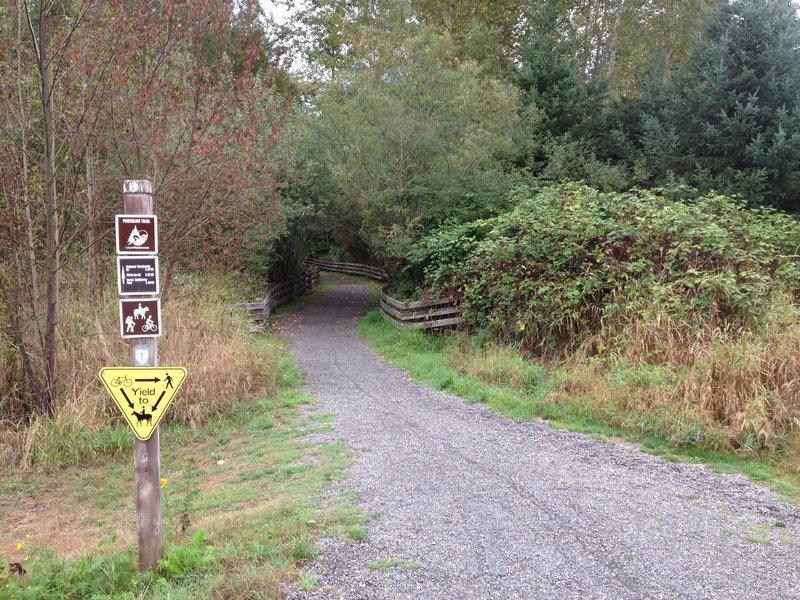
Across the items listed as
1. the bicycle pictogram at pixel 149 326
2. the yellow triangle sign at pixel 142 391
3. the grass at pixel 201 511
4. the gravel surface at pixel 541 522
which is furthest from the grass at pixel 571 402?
the bicycle pictogram at pixel 149 326

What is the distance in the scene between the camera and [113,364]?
8242 mm

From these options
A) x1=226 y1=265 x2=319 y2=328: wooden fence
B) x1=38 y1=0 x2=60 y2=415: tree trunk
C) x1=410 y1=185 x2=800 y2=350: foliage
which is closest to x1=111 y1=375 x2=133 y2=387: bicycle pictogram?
x1=38 y1=0 x2=60 y2=415: tree trunk

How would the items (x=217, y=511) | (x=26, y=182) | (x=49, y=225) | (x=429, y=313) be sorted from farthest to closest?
1. (x=429, y=313)
2. (x=26, y=182)
3. (x=49, y=225)
4. (x=217, y=511)

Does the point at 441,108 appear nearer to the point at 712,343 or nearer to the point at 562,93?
the point at 562,93

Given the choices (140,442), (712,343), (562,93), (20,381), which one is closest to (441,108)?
(562,93)

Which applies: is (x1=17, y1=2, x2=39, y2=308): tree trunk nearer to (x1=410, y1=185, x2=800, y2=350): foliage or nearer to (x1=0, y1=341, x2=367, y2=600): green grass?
(x1=0, y1=341, x2=367, y2=600): green grass

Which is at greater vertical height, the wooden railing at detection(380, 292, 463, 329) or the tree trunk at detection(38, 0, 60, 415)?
the tree trunk at detection(38, 0, 60, 415)

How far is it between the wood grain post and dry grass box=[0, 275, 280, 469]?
3861 millimetres

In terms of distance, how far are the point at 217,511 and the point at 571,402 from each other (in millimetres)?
4639

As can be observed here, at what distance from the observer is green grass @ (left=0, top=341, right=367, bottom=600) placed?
12.3 feet

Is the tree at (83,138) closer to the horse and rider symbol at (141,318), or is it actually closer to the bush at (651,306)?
the horse and rider symbol at (141,318)

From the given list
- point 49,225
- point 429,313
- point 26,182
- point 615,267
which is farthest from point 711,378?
point 26,182

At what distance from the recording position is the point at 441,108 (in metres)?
16.1

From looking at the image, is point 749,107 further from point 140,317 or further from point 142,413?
point 142,413
